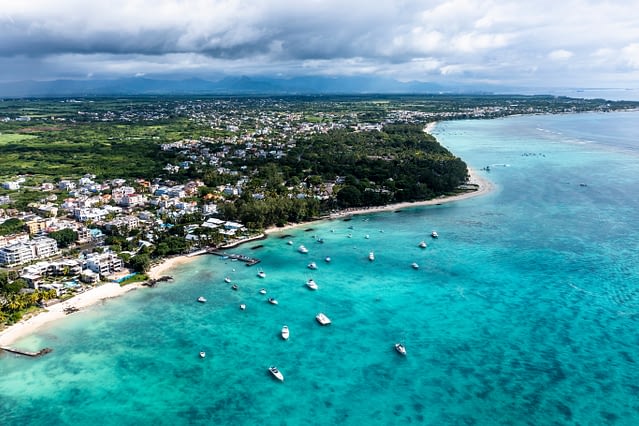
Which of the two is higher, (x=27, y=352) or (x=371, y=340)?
(x=371, y=340)

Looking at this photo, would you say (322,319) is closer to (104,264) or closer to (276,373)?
(276,373)

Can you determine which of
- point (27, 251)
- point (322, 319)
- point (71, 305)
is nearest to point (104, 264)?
point (71, 305)

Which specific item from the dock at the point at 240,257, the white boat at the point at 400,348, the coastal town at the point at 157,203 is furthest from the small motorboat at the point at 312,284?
the coastal town at the point at 157,203

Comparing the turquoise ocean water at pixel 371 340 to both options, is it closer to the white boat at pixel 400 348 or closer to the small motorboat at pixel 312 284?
the white boat at pixel 400 348

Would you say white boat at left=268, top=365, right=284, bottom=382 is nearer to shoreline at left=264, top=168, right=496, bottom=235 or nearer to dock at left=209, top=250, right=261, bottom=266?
dock at left=209, top=250, right=261, bottom=266

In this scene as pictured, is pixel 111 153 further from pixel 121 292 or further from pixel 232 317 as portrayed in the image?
pixel 232 317

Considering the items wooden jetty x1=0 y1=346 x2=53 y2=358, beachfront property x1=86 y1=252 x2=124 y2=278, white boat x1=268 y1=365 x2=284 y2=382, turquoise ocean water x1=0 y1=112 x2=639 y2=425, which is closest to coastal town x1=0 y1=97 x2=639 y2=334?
beachfront property x1=86 y1=252 x2=124 y2=278

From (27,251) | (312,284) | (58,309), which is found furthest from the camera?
(27,251)

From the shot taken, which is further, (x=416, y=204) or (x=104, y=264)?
(x=416, y=204)
